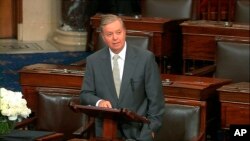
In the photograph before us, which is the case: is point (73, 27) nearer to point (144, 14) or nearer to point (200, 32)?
point (144, 14)

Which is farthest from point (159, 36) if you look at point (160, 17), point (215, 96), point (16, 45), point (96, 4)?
point (16, 45)

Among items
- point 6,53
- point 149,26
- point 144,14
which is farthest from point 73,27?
point 149,26

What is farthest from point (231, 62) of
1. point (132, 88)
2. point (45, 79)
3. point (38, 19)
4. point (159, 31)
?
point (38, 19)

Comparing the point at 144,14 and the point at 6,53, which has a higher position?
the point at 144,14

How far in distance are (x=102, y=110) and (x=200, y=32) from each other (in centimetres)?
290

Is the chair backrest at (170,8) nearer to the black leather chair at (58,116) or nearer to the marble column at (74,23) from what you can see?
the marble column at (74,23)

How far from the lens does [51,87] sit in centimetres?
475

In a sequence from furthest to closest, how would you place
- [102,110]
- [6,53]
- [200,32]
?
[6,53] < [200,32] < [102,110]

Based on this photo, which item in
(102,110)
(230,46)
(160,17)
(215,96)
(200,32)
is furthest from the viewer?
(160,17)

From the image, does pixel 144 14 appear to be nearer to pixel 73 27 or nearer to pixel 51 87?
pixel 73 27

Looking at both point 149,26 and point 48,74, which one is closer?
point 48,74

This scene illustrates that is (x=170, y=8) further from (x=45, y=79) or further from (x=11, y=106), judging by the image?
(x=11, y=106)

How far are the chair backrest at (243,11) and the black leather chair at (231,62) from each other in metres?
1.14

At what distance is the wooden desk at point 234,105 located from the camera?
4.39 m
